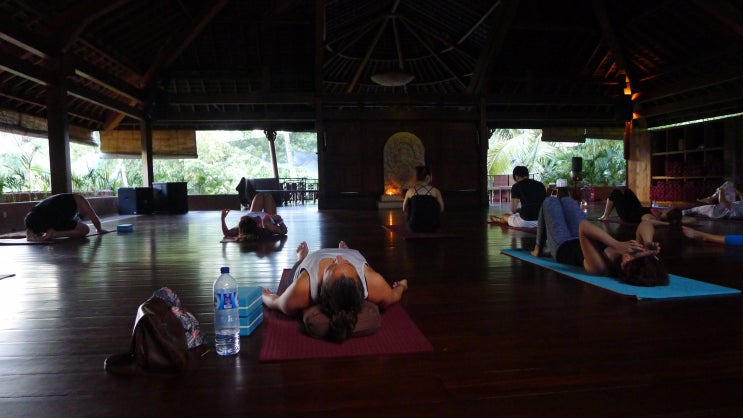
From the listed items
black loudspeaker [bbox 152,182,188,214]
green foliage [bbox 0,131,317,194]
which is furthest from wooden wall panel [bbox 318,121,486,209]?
green foliage [bbox 0,131,317,194]

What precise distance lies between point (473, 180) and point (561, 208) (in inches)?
363

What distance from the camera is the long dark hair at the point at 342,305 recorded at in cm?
199

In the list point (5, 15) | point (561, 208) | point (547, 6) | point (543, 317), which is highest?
point (547, 6)

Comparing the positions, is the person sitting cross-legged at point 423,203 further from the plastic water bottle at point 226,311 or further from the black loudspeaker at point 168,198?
the black loudspeaker at point 168,198

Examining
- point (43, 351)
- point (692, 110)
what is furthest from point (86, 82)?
point (692, 110)

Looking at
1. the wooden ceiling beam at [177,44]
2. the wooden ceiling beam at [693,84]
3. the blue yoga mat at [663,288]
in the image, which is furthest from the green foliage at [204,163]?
the wooden ceiling beam at [693,84]

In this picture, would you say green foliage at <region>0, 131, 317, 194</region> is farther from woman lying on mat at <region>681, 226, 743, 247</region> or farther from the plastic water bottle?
woman lying on mat at <region>681, 226, 743, 247</region>

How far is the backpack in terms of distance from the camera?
1726mm

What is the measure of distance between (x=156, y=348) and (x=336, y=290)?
74 cm

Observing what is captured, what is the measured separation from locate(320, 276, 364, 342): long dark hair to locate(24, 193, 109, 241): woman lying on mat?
18.1 ft

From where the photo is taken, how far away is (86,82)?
10312 millimetres

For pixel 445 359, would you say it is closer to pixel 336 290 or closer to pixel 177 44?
pixel 336 290

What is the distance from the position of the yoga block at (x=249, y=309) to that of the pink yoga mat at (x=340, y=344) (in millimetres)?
75

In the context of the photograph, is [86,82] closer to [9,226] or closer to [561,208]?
[9,226]
